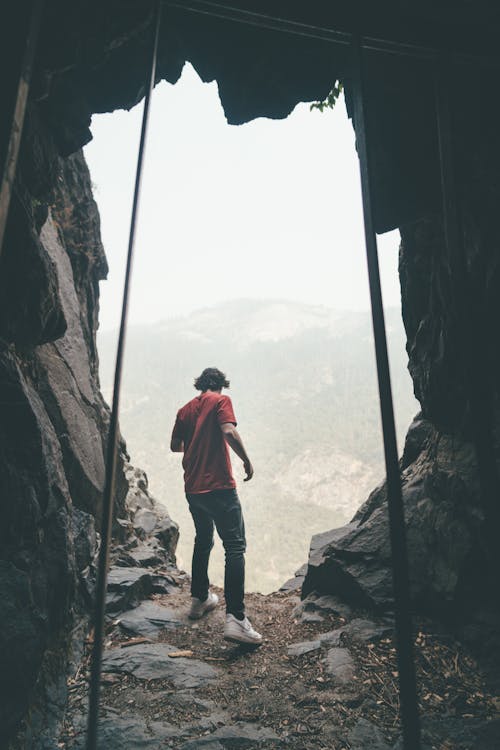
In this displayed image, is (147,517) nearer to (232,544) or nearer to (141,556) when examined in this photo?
(141,556)

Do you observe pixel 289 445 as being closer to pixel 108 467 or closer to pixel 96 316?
pixel 96 316

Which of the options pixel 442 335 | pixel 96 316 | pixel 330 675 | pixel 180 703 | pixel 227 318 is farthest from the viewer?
pixel 227 318

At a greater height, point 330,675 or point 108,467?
point 108,467

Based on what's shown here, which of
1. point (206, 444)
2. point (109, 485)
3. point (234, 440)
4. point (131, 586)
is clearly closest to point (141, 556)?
point (131, 586)

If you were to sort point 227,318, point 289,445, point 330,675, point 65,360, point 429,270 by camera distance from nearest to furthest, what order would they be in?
point 330,675
point 429,270
point 65,360
point 289,445
point 227,318

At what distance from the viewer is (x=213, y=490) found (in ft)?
13.9

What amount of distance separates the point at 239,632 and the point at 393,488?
285cm

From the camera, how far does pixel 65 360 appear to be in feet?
18.5

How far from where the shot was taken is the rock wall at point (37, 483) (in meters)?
2.43

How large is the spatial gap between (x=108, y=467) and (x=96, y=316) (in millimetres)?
7084

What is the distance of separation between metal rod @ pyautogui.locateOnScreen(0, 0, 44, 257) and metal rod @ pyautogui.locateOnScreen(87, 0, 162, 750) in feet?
1.63

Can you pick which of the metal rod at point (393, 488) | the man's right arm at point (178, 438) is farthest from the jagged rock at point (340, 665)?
the man's right arm at point (178, 438)

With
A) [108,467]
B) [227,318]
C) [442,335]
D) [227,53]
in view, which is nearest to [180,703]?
[108,467]

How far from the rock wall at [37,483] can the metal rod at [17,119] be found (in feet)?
4.30
